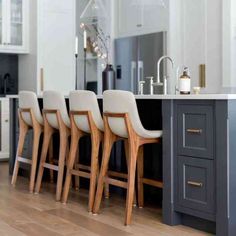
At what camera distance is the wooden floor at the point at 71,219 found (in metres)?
3.32

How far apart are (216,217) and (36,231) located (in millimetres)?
1184

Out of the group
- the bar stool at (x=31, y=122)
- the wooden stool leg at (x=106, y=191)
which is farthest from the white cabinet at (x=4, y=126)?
the wooden stool leg at (x=106, y=191)

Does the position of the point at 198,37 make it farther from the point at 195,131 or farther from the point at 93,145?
the point at 195,131

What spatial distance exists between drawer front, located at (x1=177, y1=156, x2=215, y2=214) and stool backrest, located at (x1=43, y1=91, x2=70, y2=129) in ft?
4.51

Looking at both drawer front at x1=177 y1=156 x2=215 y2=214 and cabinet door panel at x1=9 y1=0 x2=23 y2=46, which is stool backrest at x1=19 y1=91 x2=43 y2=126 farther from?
cabinet door panel at x1=9 y1=0 x2=23 y2=46

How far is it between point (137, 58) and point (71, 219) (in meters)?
3.50

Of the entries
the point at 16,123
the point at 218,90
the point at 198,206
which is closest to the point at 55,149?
the point at 16,123

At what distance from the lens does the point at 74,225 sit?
3.49m

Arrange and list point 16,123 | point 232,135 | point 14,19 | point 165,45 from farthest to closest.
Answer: point 14,19 < point 165,45 < point 16,123 < point 232,135

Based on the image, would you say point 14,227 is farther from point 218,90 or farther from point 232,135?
point 218,90

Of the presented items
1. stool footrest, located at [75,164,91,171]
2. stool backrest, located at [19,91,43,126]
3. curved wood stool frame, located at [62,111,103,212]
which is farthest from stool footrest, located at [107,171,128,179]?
stool backrest, located at [19,91,43,126]

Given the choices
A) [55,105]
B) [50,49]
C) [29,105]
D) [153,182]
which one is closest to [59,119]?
[55,105]

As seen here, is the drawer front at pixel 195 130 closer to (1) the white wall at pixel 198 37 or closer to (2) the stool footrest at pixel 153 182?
(2) the stool footrest at pixel 153 182

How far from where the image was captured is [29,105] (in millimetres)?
4879
